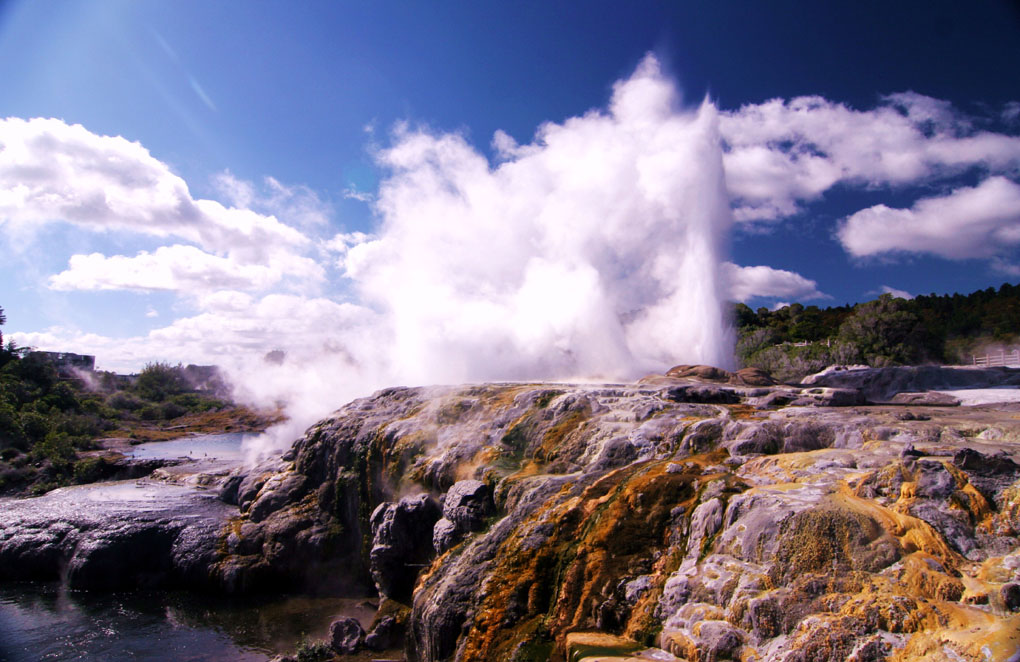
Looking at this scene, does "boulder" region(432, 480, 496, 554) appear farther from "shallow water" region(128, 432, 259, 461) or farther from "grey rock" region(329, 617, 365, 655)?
"shallow water" region(128, 432, 259, 461)

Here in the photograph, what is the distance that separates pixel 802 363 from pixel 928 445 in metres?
30.8

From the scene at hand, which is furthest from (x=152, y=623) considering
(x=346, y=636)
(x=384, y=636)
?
(x=384, y=636)

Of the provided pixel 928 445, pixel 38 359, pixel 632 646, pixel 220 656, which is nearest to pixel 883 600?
pixel 632 646

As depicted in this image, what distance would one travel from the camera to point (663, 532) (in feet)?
32.6

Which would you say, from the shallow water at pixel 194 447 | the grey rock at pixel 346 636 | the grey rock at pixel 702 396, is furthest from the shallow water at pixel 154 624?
the shallow water at pixel 194 447

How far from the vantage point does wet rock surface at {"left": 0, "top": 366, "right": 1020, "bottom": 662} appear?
7.20 m

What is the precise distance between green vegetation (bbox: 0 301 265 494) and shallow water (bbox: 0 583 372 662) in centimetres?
1475

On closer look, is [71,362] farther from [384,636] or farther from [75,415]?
[384,636]

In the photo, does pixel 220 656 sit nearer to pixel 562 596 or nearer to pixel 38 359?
pixel 562 596

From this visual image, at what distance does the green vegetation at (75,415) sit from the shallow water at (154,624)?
48.4 feet

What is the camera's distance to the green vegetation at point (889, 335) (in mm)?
35875

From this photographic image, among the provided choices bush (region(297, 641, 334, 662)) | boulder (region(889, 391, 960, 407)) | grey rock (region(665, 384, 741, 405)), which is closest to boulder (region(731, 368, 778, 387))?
boulder (region(889, 391, 960, 407))

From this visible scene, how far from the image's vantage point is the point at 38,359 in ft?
195

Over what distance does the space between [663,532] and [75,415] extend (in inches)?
2407
